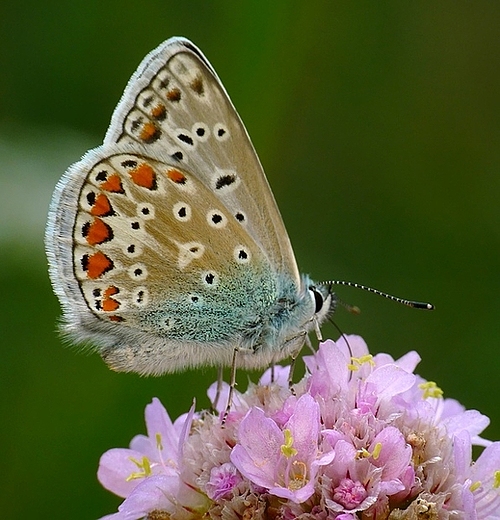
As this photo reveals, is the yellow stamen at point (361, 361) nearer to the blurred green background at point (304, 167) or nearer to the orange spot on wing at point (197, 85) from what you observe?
the orange spot on wing at point (197, 85)

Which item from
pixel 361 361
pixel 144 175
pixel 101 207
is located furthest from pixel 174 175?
pixel 361 361

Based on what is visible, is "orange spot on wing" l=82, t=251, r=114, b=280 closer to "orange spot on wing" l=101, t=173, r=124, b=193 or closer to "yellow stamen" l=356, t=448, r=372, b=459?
"orange spot on wing" l=101, t=173, r=124, b=193

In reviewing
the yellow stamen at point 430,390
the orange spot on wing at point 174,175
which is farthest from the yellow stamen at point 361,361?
the orange spot on wing at point 174,175

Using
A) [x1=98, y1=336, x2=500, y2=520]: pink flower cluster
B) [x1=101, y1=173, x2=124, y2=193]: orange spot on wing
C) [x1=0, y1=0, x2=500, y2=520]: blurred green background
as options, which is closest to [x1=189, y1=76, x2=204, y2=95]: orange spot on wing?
[x1=101, y1=173, x2=124, y2=193]: orange spot on wing

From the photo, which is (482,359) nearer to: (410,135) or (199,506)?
(410,135)

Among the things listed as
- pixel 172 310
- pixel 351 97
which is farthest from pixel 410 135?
pixel 172 310
